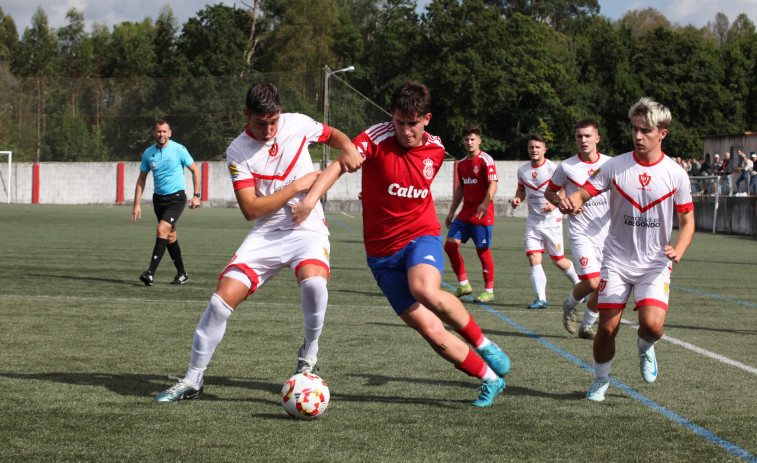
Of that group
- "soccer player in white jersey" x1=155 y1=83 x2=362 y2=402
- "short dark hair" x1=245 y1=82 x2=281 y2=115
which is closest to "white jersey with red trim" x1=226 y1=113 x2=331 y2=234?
"soccer player in white jersey" x1=155 y1=83 x2=362 y2=402

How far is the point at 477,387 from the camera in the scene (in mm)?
5508

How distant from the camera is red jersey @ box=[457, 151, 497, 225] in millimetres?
10125

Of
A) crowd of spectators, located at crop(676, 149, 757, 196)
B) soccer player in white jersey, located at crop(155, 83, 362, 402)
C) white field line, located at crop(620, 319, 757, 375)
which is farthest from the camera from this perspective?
crowd of spectators, located at crop(676, 149, 757, 196)

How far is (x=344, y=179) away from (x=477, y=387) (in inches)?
1533

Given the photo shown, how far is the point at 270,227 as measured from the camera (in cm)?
529

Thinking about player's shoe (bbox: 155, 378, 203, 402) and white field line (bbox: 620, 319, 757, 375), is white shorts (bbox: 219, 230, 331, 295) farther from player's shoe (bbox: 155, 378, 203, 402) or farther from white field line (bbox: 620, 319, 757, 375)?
white field line (bbox: 620, 319, 757, 375)

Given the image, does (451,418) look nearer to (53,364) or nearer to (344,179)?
(53,364)

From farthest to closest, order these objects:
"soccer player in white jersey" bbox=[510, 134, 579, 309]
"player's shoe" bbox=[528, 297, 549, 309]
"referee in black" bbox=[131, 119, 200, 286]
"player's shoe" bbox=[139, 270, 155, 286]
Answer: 1. "referee in black" bbox=[131, 119, 200, 286]
2. "player's shoe" bbox=[139, 270, 155, 286]
3. "soccer player in white jersey" bbox=[510, 134, 579, 309]
4. "player's shoe" bbox=[528, 297, 549, 309]

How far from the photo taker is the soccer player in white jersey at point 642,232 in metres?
5.14

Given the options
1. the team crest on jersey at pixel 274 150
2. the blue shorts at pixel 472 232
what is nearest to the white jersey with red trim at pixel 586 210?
the blue shorts at pixel 472 232

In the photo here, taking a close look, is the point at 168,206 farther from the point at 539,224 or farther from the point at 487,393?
the point at 487,393

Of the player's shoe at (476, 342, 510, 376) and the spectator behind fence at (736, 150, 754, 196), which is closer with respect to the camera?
the player's shoe at (476, 342, 510, 376)

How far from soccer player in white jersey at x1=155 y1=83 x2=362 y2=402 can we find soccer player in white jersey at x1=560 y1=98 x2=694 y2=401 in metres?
1.68

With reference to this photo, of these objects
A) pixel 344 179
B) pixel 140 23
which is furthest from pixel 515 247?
pixel 140 23
